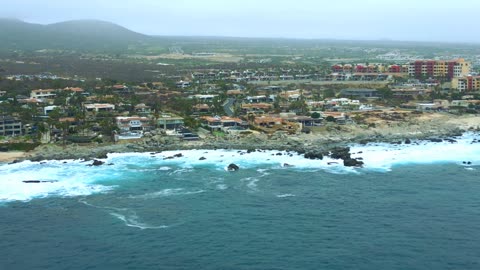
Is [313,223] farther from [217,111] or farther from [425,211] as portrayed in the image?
[217,111]

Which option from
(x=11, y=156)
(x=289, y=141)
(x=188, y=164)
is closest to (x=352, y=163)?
(x=289, y=141)

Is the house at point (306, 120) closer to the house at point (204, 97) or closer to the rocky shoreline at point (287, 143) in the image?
the rocky shoreline at point (287, 143)

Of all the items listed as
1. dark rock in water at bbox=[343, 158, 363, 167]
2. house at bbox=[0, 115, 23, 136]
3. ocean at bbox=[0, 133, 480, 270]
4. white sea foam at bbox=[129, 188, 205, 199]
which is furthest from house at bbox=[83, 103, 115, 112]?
dark rock in water at bbox=[343, 158, 363, 167]

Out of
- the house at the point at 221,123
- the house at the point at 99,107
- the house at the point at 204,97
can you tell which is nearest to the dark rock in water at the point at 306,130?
the house at the point at 221,123

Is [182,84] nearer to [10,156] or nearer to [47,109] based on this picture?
[47,109]

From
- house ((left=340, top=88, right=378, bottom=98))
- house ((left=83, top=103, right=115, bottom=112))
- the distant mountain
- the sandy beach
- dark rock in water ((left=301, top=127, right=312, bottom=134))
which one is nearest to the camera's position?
the sandy beach

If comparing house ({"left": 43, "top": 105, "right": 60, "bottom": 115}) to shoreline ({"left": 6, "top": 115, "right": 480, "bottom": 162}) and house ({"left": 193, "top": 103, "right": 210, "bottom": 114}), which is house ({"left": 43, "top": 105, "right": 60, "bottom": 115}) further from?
house ({"left": 193, "top": 103, "right": 210, "bottom": 114})
